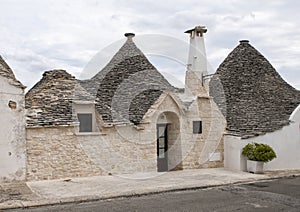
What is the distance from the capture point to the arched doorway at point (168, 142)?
16.6 metres

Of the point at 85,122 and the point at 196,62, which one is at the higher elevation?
the point at 196,62

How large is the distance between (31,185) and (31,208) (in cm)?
309

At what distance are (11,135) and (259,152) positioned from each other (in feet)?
30.8

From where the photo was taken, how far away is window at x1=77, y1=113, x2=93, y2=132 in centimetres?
1465

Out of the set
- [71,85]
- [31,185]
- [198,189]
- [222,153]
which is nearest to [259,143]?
[222,153]

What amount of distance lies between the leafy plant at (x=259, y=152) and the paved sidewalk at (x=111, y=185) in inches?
26.5

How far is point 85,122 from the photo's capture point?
14.8 meters

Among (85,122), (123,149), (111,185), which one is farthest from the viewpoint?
(123,149)

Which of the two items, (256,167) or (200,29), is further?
(200,29)

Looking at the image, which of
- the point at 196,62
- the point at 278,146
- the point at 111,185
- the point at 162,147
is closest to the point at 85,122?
the point at 111,185

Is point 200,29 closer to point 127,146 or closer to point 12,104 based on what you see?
point 127,146

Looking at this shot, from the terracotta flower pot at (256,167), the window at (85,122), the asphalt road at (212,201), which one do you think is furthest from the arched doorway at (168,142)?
the asphalt road at (212,201)

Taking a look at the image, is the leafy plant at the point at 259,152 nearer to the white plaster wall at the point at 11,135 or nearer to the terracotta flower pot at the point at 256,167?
the terracotta flower pot at the point at 256,167

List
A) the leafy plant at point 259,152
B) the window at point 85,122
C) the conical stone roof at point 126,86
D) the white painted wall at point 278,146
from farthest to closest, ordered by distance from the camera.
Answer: the white painted wall at point 278,146 < the conical stone roof at point 126,86 < the leafy plant at point 259,152 < the window at point 85,122
